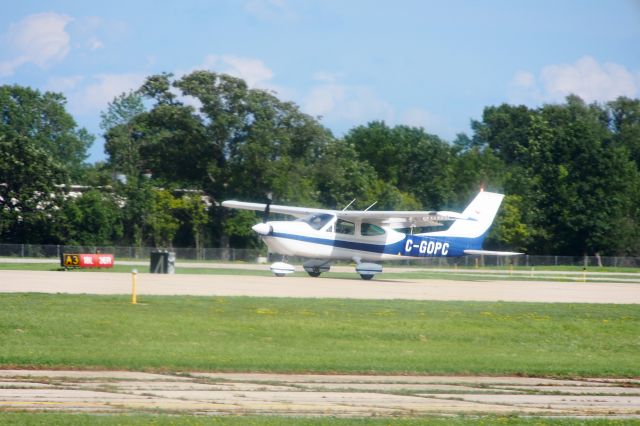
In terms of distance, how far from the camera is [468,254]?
176 feet

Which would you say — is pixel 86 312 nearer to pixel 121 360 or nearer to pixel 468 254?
pixel 121 360

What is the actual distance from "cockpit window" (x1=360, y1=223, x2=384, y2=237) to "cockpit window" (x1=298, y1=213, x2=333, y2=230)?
1757 mm

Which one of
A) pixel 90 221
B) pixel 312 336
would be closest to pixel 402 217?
pixel 312 336

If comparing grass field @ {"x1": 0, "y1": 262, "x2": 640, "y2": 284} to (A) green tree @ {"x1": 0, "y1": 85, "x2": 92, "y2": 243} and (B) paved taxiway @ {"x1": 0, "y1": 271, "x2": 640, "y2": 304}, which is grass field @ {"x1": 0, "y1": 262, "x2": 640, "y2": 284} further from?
(A) green tree @ {"x1": 0, "y1": 85, "x2": 92, "y2": 243}

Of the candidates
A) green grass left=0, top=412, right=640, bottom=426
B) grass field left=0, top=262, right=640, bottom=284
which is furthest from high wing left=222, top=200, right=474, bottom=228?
green grass left=0, top=412, right=640, bottom=426

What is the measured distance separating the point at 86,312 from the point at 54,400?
447 inches

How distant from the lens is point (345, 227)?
4969cm

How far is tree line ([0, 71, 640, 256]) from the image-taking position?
79812mm

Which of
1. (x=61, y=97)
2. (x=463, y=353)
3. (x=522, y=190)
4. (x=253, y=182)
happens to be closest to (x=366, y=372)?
(x=463, y=353)

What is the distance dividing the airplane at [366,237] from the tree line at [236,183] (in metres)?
29.8

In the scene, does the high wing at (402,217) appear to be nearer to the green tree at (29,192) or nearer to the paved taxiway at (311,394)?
the paved taxiway at (311,394)

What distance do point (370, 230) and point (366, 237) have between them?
1.50ft

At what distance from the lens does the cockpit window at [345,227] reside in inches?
1944

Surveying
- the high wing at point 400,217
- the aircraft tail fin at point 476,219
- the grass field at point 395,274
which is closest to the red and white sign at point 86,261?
the grass field at point 395,274
